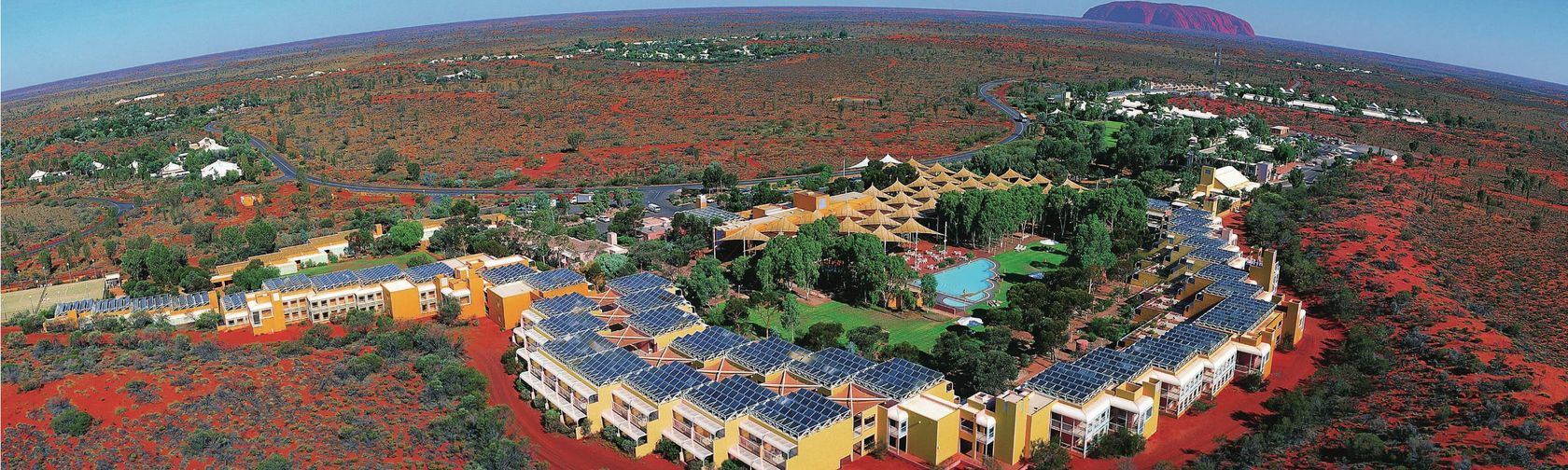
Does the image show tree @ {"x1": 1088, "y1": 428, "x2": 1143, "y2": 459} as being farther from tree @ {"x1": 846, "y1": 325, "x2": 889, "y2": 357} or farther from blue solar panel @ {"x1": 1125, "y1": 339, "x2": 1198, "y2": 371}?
tree @ {"x1": 846, "y1": 325, "x2": 889, "y2": 357}

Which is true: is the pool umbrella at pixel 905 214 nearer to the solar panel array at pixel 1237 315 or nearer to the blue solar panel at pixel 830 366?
the solar panel array at pixel 1237 315

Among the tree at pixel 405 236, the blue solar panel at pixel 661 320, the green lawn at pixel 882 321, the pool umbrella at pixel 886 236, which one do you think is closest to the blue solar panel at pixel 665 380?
the blue solar panel at pixel 661 320

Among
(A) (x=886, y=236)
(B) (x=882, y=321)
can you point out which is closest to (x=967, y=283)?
(A) (x=886, y=236)

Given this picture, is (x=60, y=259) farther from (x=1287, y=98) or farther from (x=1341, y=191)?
(x=1287, y=98)

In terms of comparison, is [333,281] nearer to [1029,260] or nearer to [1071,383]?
[1071,383]

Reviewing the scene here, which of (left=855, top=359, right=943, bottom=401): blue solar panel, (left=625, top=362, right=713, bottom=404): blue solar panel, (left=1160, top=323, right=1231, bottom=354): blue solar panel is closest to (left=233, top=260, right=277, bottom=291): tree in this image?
(left=625, top=362, right=713, bottom=404): blue solar panel

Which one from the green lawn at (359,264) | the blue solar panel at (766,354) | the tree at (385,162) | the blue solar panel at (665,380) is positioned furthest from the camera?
the tree at (385,162)
